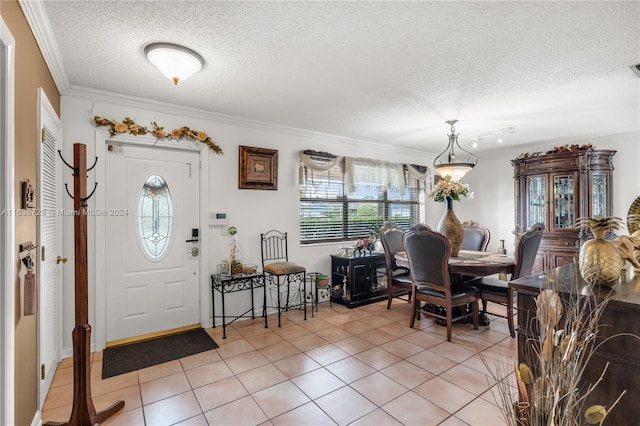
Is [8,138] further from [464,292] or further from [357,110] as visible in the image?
[464,292]

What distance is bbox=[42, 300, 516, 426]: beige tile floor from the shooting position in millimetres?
2082

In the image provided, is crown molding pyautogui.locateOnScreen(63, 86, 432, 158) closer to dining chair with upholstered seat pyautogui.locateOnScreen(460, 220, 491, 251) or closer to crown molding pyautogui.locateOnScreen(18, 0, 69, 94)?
crown molding pyautogui.locateOnScreen(18, 0, 69, 94)

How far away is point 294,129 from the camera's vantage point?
169 inches

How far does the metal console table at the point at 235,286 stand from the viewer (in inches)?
135

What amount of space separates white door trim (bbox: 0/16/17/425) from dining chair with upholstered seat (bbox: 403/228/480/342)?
3.06m

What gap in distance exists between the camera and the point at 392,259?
434cm

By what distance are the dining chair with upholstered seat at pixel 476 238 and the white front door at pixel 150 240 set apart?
3.65m

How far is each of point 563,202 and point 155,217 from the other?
18.1ft

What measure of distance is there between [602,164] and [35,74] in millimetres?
6298

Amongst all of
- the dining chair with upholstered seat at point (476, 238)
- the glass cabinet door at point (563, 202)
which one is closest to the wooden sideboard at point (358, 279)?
the dining chair with upholstered seat at point (476, 238)

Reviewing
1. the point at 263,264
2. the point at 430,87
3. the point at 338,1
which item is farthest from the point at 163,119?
the point at 430,87

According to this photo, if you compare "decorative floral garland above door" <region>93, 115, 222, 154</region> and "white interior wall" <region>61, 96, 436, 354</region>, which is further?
"decorative floral garland above door" <region>93, 115, 222, 154</region>

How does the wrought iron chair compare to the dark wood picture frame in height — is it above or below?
below

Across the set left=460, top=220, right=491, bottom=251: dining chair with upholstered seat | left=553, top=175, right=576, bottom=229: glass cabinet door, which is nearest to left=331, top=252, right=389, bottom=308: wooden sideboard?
left=460, top=220, right=491, bottom=251: dining chair with upholstered seat
